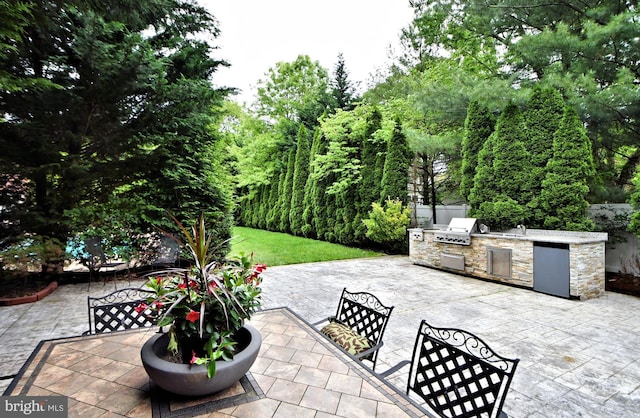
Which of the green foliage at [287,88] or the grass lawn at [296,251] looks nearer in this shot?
Result: the grass lawn at [296,251]

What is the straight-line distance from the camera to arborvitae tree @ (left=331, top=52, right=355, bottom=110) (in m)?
15.7

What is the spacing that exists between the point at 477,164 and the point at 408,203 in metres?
2.47

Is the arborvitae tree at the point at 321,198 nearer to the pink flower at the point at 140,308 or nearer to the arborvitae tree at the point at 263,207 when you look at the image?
the arborvitae tree at the point at 263,207

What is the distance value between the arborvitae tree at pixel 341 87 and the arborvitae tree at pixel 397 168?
682 centimetres

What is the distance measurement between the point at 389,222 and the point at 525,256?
3.76 metres

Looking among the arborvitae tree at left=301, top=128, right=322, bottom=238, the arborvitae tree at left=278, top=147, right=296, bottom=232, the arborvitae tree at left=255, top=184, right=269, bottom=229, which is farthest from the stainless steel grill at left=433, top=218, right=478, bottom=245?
the arborvitae tree at left=255, top=184, right=269, bottom=229

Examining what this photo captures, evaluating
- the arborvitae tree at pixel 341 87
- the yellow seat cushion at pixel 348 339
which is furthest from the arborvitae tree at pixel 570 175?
the arborvitae tree at pixel 341 87

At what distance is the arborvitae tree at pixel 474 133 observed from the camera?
755 cm

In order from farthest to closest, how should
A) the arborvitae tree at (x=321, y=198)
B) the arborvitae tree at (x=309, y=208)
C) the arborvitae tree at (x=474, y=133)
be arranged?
the arborvitae tree at (x=309, y=208)
the arborvitae tree at (x=321, y=198)
the arborvitae tree at (x=474, y=133)

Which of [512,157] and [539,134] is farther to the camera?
[512,157]

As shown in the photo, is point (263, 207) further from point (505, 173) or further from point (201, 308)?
point (201, 308)

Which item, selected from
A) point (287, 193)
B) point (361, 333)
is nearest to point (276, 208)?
point (287, 193)

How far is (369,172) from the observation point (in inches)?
408

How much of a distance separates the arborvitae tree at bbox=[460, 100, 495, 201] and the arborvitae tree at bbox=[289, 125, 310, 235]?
733 cm
